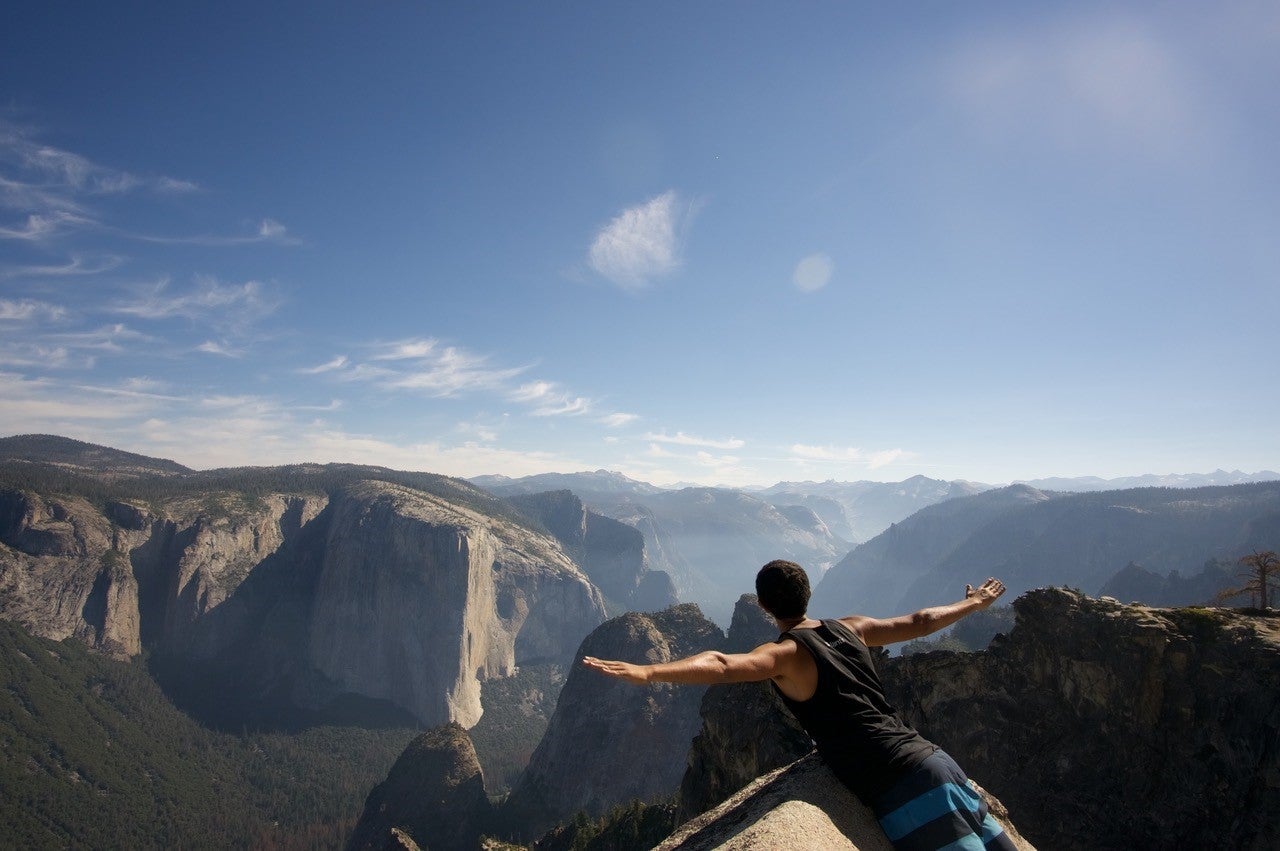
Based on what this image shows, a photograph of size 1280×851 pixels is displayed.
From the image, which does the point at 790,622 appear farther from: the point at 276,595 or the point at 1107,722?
the point at 276,595

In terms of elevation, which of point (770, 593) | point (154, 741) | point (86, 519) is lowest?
point (154, 741)

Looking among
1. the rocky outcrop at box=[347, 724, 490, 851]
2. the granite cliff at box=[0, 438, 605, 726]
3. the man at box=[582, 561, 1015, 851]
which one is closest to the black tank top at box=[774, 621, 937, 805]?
the man at box=[582, 561, 1015, 851]

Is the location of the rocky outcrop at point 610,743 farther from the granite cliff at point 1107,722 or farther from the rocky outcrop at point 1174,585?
the rocky outcrop at point 1174,585

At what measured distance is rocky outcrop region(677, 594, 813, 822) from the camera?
23875 mm

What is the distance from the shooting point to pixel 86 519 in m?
144

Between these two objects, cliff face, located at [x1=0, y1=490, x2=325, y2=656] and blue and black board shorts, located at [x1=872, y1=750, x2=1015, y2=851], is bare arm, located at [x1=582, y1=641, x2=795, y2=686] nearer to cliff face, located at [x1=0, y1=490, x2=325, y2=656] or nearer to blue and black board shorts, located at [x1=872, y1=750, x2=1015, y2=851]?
blue and black board shorts, located at [x1=872, y1=750, x2=1015, y2=851]

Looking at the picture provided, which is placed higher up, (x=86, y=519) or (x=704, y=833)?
(x=704, y=833)

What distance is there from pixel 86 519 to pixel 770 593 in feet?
650

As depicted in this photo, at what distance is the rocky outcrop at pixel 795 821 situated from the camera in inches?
155

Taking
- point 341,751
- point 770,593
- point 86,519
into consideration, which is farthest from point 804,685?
point 86,519

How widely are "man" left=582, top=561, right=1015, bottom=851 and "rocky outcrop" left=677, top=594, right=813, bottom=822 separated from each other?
1873 centimetres

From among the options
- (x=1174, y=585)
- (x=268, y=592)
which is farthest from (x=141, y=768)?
(x=1174, y=585)

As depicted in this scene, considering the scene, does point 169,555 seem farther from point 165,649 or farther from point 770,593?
point 770,593

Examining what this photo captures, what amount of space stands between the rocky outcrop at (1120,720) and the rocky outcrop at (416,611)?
14831cm
